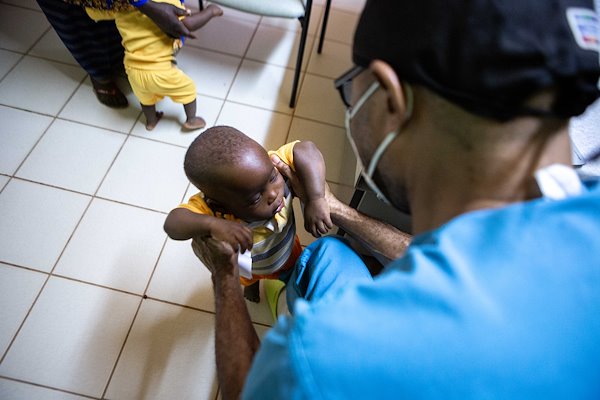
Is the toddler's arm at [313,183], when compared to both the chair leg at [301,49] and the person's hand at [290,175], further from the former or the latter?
the chair leg at [301,49]

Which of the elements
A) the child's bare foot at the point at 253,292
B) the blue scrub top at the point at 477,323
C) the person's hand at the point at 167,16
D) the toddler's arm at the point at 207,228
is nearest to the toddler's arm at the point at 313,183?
the toddler's arm at the point at 207,228

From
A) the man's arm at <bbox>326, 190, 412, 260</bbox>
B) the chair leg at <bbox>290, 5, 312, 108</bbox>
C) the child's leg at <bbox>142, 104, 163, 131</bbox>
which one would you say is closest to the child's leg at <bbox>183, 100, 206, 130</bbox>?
the child's leg at <bbox>142, 104, 163, 131</bbox>

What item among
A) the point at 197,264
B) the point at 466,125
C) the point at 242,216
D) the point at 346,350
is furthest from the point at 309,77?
the point at 346,350

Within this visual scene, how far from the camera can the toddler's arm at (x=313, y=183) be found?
1.10 metres

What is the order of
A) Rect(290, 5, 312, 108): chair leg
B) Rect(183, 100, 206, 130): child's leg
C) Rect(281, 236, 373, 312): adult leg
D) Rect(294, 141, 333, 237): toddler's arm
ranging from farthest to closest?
Rect(183, 100, 206, 130): child's leg → Rect(290, 5, 312, 108): chair leg → Rect(294, 141, 333, 237): toddler's arm → Rect(281, 236, 373, 312): adult leg

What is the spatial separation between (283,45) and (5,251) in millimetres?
1934

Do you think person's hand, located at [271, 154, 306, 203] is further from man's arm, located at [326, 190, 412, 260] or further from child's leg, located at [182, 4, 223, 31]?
child's leg, located at [182, 4, 223, 31]

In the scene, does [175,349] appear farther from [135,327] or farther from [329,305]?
[329,305]

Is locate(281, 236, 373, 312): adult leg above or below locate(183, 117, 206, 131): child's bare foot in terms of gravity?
above

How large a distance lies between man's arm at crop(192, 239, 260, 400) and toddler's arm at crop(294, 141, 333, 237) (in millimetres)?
310

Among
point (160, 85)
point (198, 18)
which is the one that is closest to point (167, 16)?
point (198, 18)

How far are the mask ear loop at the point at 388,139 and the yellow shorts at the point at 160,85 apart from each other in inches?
53.2

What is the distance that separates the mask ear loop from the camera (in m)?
0.58

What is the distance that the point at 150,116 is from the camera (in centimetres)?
192
